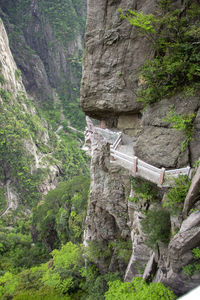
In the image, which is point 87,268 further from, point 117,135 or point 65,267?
point 117,135

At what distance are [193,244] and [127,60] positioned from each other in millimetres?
8912

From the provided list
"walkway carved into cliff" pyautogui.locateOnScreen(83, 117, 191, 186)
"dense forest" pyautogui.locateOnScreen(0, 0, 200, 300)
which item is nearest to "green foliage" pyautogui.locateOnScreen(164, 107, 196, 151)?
"dense forest" pyautogui.locateOnScreen(0, 0, 200, 300)

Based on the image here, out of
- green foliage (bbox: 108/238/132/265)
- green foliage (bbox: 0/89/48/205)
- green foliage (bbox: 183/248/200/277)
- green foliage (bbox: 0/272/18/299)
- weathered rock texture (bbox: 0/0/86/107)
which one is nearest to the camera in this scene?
green foliage (bbox: 183/248/200/277)

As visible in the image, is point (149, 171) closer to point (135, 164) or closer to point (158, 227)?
point (135, 164)

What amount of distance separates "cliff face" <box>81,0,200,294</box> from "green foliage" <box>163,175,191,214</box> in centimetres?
50

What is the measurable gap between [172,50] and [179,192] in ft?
20.1

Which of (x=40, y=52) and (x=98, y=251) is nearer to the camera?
(x=98, y=251)

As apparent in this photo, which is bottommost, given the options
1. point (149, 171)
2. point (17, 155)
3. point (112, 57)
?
point (149, 171)

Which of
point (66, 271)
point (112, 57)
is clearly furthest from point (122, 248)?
point (112, 57)

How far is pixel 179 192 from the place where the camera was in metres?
6.91

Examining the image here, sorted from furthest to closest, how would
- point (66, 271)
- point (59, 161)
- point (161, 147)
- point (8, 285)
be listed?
point (59, 161) → point (66, 271) → point (8, 285) → point (161, 147)

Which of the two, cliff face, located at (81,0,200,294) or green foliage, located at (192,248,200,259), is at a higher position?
cliff face, located at (81,0,200,294)

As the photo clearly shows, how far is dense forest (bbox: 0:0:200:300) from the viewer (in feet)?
25.5

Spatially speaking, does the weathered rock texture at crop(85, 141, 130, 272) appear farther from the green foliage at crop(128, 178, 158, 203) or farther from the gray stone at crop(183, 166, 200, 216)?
the gray stone at crop(183, 166, 200, 216)
